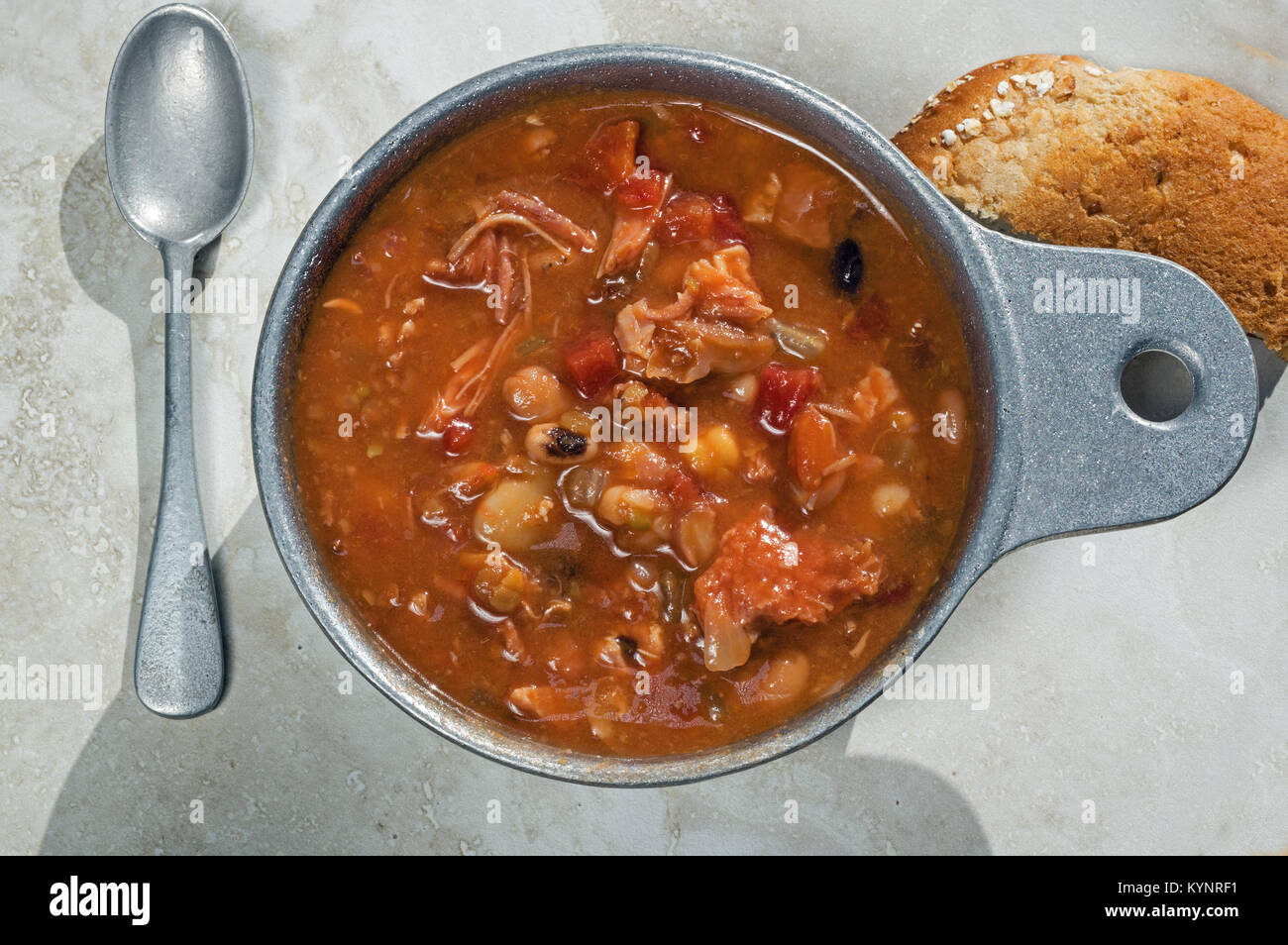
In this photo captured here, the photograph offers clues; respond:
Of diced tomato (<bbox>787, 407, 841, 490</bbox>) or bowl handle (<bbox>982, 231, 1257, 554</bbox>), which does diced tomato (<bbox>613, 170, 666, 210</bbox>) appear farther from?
bowl handle (<bbox>982, 231, 1257, 554</bbox>)

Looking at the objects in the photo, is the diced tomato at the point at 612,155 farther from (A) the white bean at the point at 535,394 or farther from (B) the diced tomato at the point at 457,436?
(B) the diced tomato at the point at 457,436

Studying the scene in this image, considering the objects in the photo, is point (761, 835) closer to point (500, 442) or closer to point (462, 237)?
point (500, 442)

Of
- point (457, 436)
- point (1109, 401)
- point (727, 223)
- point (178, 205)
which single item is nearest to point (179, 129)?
point (178, 205)

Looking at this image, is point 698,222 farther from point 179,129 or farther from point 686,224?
point 179,129

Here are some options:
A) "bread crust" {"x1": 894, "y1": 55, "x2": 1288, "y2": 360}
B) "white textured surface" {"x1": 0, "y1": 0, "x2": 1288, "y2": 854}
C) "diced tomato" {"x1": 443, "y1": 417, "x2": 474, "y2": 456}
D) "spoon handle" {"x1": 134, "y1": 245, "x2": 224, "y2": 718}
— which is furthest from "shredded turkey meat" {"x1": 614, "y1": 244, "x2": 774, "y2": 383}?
"spoon handle" {"x1": 134, "y1": 245, "x2": 224, "y2": 718}
